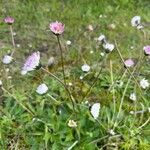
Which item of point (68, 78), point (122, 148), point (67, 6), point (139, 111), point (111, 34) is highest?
point (67, 6)

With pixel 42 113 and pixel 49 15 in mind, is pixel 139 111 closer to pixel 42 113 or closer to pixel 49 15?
pixel 42 113

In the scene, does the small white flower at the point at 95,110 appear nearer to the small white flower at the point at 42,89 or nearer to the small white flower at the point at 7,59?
the small white flower at the point at 42,89

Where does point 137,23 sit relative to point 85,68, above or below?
above

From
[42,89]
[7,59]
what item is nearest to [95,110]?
[42,89]

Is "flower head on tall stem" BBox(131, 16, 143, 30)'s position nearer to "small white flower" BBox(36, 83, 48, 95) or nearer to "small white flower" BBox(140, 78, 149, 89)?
"small white flower" BBox(140, 78, 149, 89)

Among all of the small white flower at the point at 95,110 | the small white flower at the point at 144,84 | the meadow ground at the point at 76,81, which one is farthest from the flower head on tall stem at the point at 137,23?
the small white flower at the point at 95,110

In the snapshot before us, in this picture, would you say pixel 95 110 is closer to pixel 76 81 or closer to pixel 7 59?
pixel 76 81

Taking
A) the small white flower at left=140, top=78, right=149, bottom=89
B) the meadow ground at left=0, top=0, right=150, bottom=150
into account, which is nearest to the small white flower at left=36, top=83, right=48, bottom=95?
the meadow ground at left=0, top=0, right=150, bottom=150

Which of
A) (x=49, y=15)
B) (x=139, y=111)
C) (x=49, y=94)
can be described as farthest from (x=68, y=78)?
(x=49, y=15)
